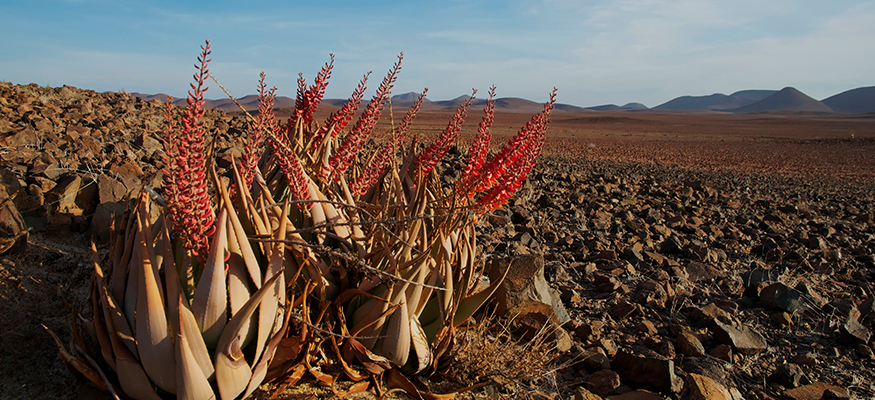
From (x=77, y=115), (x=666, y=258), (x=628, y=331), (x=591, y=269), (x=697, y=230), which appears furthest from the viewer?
(x=77, y=115)

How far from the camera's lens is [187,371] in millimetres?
1186

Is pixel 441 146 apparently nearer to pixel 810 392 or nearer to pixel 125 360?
pixel 125 360

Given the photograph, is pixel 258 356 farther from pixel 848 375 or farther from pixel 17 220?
pixel 848 375

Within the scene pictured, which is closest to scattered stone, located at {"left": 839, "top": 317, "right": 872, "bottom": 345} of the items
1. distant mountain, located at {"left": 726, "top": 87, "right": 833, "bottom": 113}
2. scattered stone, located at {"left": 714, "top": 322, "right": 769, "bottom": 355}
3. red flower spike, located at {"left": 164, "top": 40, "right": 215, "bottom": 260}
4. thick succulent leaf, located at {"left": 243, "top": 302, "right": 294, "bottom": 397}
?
scattered stone, located at {"left": 714, "top": 322, "right": 769, "bottom": 355}

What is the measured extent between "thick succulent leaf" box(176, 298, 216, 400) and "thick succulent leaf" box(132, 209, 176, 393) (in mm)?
49

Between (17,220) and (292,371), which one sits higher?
(17,220)

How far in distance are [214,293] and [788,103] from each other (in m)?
228

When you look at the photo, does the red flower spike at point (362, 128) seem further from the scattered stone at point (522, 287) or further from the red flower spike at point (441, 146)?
the scattered stone at point (522, 287)

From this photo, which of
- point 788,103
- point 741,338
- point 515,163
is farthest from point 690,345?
point 788,103

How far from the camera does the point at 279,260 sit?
4.44 ft

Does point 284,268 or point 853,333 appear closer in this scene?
point 284,268

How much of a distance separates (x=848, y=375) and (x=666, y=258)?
184 centimetres

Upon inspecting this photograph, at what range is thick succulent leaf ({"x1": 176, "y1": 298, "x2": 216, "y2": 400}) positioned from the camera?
3.86ft

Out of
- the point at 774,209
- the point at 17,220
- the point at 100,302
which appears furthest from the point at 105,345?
the point at 774,209
